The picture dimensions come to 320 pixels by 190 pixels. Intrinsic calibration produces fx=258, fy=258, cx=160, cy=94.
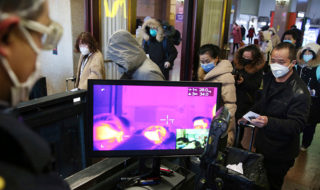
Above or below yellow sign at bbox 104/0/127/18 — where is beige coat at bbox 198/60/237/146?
below

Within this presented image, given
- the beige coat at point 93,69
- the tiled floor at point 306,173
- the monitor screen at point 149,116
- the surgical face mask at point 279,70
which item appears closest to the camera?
the monitor screen at point 149,116

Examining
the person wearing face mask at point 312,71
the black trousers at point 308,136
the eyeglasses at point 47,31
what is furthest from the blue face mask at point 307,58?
the eyeglasses at point 47,31

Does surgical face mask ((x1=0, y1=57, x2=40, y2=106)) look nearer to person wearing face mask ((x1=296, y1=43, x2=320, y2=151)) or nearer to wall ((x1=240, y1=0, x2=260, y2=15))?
person wearing face mask ((x1=296, y1=43, x2=320, y2=151))

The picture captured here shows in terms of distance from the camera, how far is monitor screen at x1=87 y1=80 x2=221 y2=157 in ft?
3.83

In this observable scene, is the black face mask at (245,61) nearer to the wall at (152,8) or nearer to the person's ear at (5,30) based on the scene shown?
the person's ear at (5,30)

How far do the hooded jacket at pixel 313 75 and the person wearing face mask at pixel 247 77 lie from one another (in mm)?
716

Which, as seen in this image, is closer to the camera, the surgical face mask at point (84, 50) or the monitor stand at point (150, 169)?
the monitor stand at point (150, 169)

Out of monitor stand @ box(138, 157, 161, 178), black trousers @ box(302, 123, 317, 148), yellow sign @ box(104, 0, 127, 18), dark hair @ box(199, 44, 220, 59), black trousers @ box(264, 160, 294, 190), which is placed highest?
yellow sign @ box(104, 0, 127, 18)

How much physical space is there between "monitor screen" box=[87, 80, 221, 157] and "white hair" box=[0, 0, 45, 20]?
63 centimetres

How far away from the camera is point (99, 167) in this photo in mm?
1311

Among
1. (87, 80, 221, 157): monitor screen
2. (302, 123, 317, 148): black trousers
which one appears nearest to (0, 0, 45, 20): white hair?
(87, 80, 221, 157): monitor screen

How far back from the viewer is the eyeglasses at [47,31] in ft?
1.65

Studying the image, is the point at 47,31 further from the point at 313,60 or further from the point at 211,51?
the point at 313,60

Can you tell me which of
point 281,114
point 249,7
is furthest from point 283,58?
point 249,7
